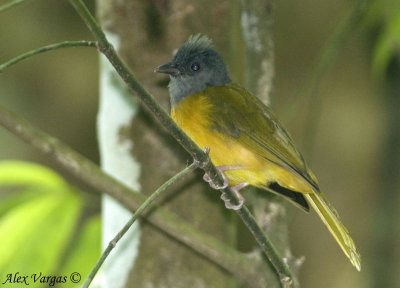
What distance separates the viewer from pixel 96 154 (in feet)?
16.8

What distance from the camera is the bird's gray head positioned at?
322 centimetres

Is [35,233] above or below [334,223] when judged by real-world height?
above

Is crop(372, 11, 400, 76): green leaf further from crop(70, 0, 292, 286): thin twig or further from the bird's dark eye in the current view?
crop(70, 0, 292, 286): thin twig

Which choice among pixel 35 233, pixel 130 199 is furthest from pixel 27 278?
pixel 130 199

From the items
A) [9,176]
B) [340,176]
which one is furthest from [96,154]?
[9,176]

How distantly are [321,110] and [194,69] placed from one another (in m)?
1.74

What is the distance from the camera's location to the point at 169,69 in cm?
319

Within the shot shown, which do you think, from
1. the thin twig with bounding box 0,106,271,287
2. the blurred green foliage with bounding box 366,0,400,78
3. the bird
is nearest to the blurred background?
the blurred green foliage with bounding box 366,0,400,78

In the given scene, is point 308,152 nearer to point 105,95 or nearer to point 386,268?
point 105,95

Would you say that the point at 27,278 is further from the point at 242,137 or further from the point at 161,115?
the point at 161,115

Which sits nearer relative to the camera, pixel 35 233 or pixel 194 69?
pixel 35 233

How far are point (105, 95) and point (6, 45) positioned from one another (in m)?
2.19
